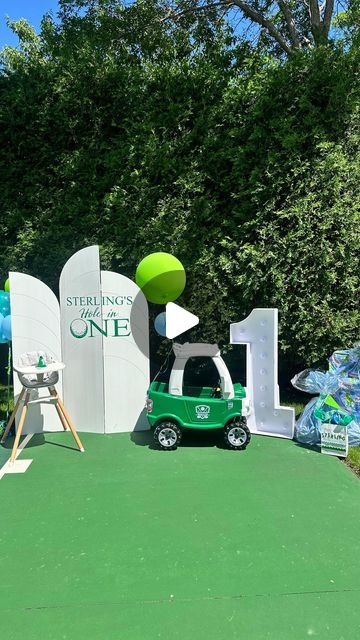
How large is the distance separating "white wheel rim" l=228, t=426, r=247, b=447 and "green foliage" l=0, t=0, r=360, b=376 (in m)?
1.60

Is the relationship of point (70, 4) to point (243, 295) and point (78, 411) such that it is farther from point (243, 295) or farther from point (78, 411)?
point (78, 411)

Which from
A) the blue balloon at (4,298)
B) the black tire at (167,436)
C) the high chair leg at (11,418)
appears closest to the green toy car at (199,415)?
the black tire at (167,436)

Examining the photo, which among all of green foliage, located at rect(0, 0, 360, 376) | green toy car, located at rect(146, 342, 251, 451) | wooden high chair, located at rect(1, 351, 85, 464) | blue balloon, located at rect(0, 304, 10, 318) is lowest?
green toy car, located at rect(146, 342, 251, 451)

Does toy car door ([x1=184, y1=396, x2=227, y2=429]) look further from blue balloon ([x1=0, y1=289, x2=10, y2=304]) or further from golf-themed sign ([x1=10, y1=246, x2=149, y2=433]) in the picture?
blue balloon ([x1=0, y1=289, x2=10, y2=304])

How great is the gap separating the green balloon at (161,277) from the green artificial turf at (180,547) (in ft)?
5.70

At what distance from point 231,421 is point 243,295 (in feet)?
6.13

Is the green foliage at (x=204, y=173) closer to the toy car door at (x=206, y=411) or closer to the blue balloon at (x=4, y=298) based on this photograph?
the blue balloon at (x=4, y=298)

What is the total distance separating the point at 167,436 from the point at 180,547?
196 cm

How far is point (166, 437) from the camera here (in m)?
5.23

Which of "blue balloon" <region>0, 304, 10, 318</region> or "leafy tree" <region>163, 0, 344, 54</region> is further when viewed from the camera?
"leafy tree" <region>163, 0, 344, 54</region>

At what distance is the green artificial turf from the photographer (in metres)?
2.58

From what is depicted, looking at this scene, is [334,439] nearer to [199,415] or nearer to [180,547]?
[199,415]

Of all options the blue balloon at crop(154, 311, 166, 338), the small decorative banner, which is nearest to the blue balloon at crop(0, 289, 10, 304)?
the blue balloon at crop(154, 311, 166, 338)

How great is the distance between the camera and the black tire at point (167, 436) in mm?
5207
